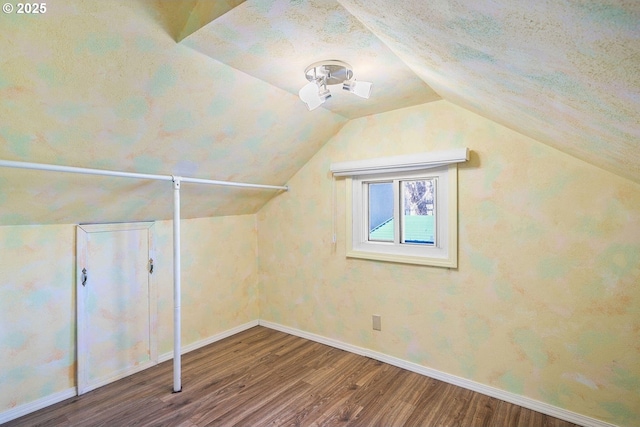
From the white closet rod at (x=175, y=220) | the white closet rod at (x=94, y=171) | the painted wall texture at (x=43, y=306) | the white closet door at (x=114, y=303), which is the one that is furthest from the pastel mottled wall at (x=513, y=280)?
the white closet door at (x=114, y=303)

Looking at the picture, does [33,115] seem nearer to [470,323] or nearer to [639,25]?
[639,25]

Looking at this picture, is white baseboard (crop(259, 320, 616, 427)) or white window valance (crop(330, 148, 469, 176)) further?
white window valance (crop(330, 148, 469, 176))

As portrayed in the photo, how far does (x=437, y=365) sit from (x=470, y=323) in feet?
1.54

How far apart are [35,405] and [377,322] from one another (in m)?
2.61

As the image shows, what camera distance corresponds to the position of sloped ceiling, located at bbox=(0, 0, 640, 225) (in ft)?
2.28

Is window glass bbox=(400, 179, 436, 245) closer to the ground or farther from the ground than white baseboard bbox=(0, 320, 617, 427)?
farther from the ground

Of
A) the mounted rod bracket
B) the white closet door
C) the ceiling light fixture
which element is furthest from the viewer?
the white closet door

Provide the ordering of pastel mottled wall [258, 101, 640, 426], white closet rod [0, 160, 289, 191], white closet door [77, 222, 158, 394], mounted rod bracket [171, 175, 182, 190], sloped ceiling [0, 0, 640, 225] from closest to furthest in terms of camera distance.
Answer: sloped ceiling [0, 0, 640, 225] → white closet rod [0, 160, 289, 191] → pastel mottled wall [258, 101, 640, 426] → mounted rod bracket [171, 175, 182, 190] → white closet door [77, 222, 158, 394]

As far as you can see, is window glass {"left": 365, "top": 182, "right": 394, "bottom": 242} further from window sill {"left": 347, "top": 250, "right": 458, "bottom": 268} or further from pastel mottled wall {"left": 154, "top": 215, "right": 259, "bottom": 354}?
pastel mottled wall {"left": 154, "top": 215, "right": 259, "bottom": 354}

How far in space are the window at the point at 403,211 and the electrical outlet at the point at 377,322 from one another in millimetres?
533

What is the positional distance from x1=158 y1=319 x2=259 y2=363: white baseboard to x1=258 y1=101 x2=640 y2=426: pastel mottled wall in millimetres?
1097

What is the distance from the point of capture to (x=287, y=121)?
8.66ft

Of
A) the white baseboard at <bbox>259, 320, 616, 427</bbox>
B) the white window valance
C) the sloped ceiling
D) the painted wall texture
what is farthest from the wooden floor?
the white window valance

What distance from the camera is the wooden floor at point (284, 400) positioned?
6.98 feet
